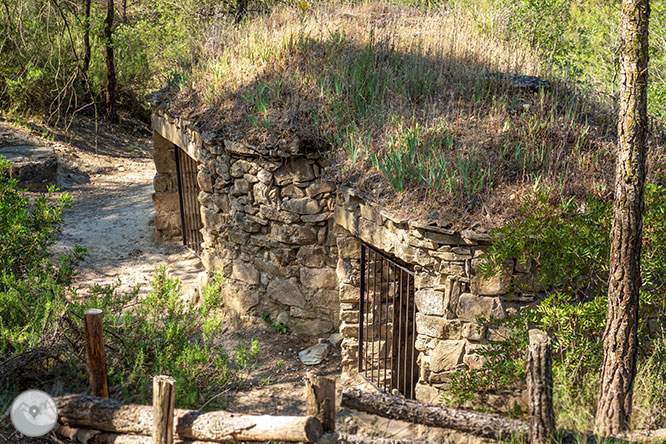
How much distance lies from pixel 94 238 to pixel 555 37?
813cm

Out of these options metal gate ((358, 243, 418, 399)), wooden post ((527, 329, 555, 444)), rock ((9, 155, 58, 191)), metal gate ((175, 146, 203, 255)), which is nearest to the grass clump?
metal gate ((358, 243, 418, 399))

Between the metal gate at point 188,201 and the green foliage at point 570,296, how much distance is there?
16.9 ft

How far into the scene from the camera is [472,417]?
402 centimetres

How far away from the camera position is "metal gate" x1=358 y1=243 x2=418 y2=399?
6215 mm

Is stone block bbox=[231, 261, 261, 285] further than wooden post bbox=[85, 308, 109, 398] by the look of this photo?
Yes

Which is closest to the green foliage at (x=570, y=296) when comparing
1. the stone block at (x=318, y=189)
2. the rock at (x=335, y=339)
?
the rock at (x=335, y=339)

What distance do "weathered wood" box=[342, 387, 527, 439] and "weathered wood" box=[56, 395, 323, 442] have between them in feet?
1.44

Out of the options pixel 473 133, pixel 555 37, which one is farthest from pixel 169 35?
pixel 473 133

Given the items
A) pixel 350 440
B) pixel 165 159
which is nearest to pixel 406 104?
pixel 350 440

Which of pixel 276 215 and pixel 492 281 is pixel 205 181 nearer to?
pixel 276 215

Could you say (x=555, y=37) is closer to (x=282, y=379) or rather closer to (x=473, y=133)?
(x=473, y=133)

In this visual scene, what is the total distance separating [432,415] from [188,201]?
6.01 metres

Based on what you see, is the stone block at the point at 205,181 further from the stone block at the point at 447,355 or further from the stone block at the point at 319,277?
the stone block at the point at 447,355

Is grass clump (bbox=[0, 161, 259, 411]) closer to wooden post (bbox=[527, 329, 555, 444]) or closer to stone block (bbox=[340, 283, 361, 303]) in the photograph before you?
stone block (bbox=[340, 283, 361, 303])
